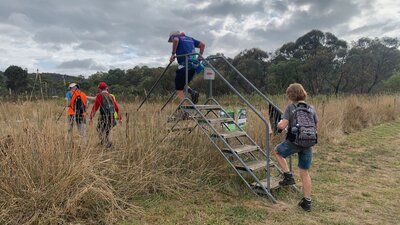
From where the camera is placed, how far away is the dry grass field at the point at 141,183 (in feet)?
12.4


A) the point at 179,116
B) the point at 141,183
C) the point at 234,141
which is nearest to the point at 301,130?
the point at 141,183

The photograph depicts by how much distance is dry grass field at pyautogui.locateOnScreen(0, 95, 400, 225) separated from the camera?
378cm

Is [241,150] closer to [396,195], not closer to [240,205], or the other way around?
[240,205]

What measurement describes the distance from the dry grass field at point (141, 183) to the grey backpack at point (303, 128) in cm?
94

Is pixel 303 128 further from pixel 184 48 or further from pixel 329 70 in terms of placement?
pixel 329 70

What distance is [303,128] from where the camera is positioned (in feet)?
14.0

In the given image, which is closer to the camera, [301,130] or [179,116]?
[301,130]

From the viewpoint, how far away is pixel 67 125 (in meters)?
4.65

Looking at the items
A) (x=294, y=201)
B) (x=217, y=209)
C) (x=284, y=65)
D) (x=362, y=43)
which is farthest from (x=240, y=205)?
(x=362, y=43)

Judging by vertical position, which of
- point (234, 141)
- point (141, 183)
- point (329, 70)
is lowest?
point (141, 183)

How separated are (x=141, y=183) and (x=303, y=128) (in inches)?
94.0

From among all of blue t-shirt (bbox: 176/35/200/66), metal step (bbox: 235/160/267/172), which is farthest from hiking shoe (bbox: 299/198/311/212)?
blue t-shirt (bbox: 176/35/200/66)

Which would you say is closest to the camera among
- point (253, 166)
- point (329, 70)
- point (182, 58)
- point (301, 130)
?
point (301, 130)

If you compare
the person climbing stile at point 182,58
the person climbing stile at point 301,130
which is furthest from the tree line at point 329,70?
the person climbing stile at point 301,130
